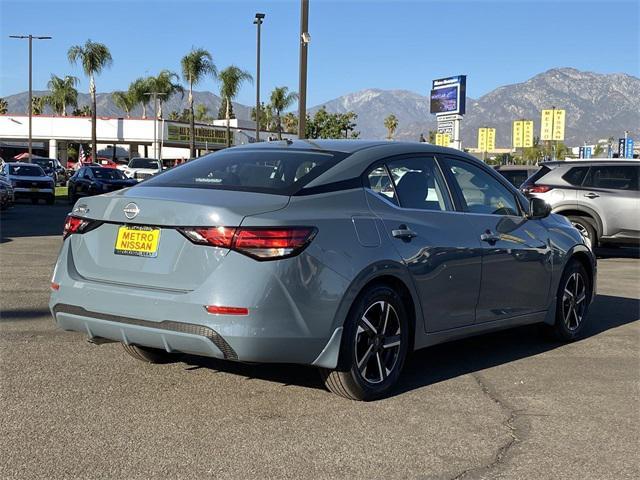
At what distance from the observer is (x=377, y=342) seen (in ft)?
15.9

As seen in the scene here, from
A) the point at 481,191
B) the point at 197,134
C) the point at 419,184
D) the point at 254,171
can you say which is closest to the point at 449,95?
the point at 481,191

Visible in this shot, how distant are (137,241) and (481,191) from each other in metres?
2.79

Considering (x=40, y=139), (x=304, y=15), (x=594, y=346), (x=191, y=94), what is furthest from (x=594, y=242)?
(x=40, y=139)

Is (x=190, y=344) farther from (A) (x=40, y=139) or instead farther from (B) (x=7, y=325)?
(A) (x=40, y=139)

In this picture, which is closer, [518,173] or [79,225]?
[79,225]

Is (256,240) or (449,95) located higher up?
(449,95)

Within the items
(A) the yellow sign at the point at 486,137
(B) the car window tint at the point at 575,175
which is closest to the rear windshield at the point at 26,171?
(B) the car window tint at the point at 575,175

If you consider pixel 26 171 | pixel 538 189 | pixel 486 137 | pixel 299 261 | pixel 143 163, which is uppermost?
pixel 486 137

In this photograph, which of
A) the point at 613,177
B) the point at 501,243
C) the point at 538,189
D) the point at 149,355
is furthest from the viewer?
the point at 538,189

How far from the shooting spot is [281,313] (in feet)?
14.0

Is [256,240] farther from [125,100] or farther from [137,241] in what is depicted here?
[125,100]

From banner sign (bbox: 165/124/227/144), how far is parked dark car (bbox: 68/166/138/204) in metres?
41.4

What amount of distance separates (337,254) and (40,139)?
228 feet

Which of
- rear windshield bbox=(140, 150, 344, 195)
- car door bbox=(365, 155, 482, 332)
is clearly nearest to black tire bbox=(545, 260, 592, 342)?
car door bbox=(365, 155, 482, 332)
